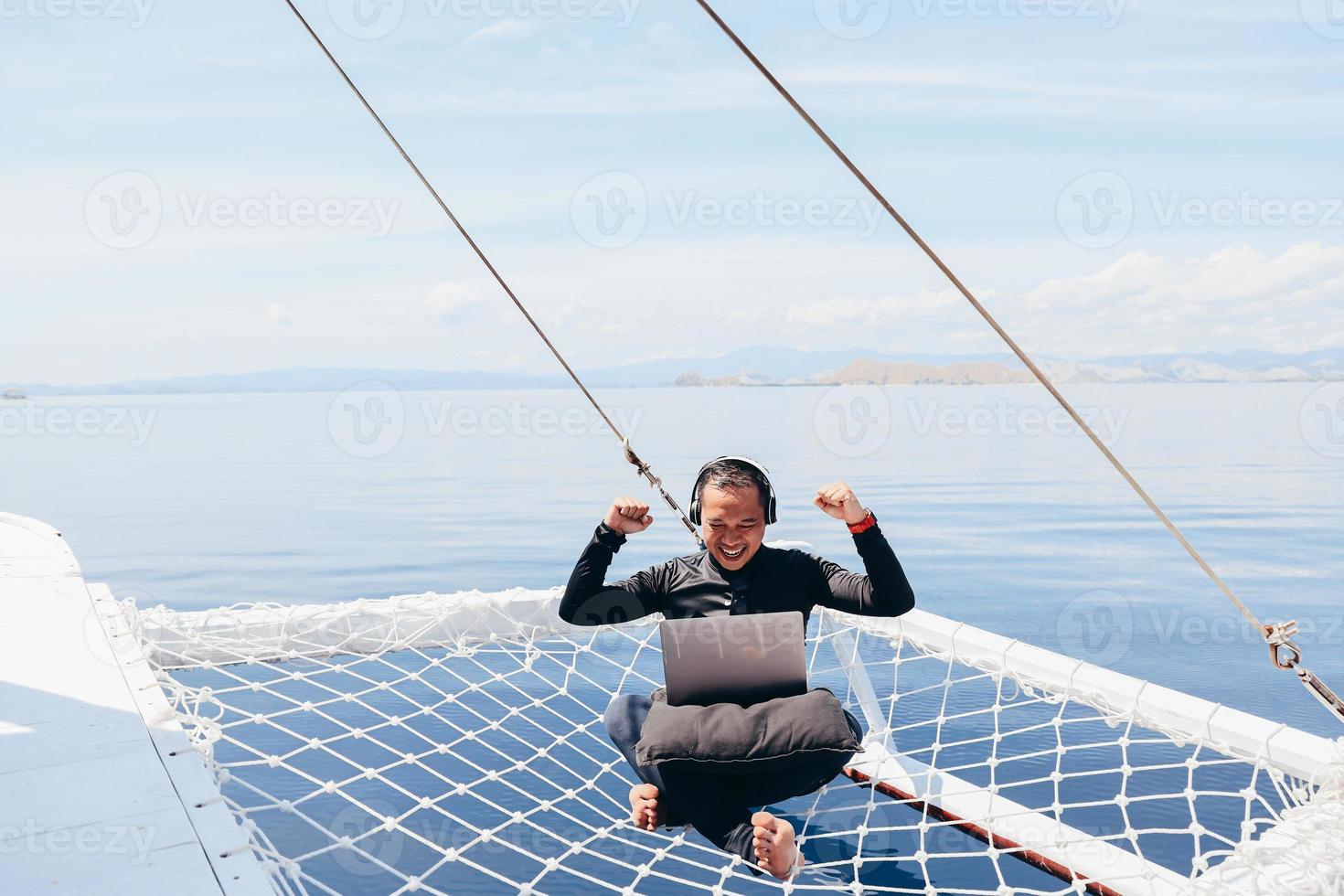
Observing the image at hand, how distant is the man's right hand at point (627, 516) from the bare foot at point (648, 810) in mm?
469

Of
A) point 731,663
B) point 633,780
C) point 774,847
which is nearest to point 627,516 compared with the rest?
point 731,663

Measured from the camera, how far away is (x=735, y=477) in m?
1.99

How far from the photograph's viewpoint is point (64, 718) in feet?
5.07

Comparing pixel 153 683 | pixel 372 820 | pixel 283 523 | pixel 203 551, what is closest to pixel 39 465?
pixel 283 523

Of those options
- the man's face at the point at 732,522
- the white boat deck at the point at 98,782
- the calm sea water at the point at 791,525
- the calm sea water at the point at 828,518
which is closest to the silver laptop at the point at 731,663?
the man's face at the point at 732,522

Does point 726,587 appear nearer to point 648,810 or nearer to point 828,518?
point 648,810

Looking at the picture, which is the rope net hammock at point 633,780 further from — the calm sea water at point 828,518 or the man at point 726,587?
the calm sea water at point 828,518

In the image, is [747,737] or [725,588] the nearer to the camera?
[747,737]

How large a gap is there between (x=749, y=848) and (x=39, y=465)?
1118cm

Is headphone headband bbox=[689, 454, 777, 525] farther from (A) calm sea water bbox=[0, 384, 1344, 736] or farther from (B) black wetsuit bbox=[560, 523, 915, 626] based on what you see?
(A) calm sea water bbox=[0, 384, 1344, 736]

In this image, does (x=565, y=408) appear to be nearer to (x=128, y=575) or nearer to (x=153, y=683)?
(x=128, y=575)

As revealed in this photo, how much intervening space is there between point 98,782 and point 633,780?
1804mm

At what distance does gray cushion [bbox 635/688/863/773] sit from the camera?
5.67 ft

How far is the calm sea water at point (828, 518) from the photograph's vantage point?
4891 millimetres
